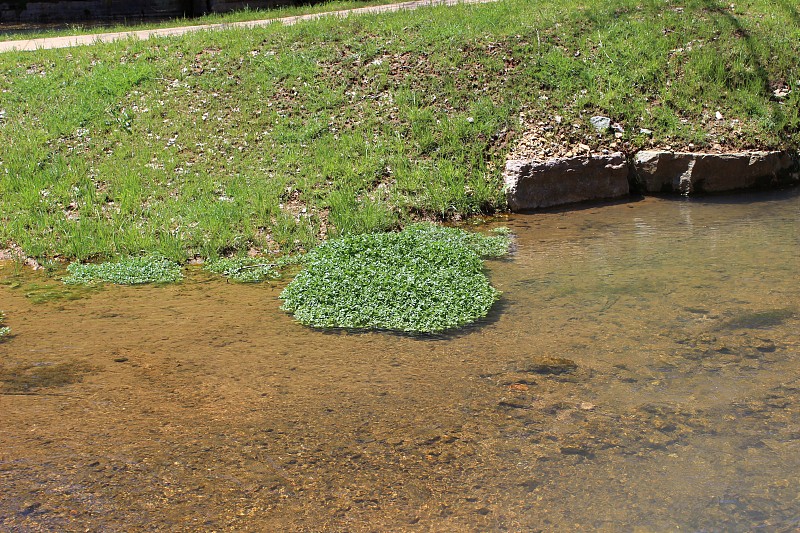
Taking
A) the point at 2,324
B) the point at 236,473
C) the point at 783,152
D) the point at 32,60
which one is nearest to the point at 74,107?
the point at 32,60

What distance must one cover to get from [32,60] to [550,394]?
11.3 metres

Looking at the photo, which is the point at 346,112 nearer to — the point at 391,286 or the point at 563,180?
the point at 563,180

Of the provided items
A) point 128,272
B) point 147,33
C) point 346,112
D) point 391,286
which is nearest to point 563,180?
point 346,112

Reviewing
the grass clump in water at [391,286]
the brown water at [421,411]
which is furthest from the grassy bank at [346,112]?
the brown water at [421,411]

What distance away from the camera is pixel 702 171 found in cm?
994

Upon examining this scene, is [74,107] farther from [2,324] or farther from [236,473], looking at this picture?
[236,473]

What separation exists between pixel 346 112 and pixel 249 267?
388 cm

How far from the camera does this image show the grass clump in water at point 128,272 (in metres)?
7.40

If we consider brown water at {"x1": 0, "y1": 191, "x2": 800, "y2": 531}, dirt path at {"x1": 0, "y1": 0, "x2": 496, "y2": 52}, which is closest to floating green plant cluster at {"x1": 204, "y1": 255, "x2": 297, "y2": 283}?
brown water at {"x1": 0, "y1": 191, "x2": 800, "y2": 531}

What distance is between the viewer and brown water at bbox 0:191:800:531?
3.73m

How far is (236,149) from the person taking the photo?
10.2 meters

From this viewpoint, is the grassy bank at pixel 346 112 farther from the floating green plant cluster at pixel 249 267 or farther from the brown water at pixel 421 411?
the brown water at pixel 421 411

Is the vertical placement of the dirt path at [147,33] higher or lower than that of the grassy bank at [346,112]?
higher

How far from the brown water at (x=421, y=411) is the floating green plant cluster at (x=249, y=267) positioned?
0.31 metres
